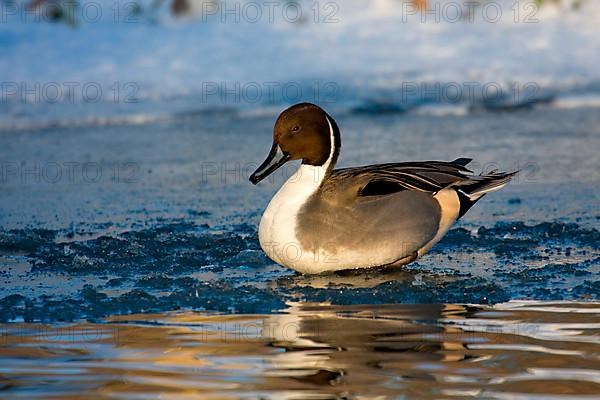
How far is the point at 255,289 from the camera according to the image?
5344mm

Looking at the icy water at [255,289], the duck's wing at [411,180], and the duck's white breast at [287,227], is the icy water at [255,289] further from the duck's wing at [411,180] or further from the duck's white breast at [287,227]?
the duck's wing at [411,180]

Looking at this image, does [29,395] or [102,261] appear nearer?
[29,395]

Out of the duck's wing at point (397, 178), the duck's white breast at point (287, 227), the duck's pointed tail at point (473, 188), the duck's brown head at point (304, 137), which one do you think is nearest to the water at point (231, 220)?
the duck's white breast at point (287, 227)

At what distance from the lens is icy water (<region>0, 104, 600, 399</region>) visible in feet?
13.1

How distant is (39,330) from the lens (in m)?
4.67

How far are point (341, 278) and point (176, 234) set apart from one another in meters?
1.24

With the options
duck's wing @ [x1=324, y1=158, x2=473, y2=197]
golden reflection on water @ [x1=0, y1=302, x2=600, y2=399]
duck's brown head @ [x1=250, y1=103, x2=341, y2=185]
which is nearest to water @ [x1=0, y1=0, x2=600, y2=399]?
golden reflection on water @ [x1=0, y1=302, x2=600, y2=399]

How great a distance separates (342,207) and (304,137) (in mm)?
428

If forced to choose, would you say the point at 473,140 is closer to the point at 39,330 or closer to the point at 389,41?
the point at 389,41

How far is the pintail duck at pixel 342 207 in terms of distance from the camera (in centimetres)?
554

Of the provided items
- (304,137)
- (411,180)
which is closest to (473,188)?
(411,180)

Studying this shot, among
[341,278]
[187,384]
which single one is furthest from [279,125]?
[187,384]

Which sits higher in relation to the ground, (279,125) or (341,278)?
(279,125)

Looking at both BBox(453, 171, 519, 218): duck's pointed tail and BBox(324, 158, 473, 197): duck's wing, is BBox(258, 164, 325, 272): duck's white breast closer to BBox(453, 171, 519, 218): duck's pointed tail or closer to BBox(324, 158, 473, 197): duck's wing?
BBox(324, 158, 473, 197): duck's wing
